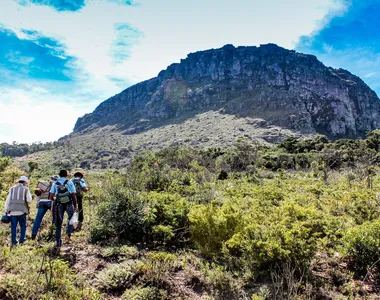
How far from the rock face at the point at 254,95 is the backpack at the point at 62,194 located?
99.2 metres

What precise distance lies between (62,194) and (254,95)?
128300 millimetres

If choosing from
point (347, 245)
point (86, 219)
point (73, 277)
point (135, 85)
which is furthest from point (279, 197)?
point (135, 85)

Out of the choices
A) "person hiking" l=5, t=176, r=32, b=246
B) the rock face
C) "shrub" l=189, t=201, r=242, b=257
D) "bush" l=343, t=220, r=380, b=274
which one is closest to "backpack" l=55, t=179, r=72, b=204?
"person hiking" l=5, t=176, r=32, b=246

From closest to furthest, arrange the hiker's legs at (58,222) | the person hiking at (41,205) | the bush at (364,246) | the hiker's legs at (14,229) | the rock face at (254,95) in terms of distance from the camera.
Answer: the bush at (364,246) → the hiker's legs at (58,222) → the hiker's legs at (14,229) → the person hiking at (41,205) → the rock face at (254,95)

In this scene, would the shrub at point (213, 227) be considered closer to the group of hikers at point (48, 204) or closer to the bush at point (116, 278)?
the bush at point (116, 278)

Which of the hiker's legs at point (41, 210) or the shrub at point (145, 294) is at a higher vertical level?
the hiker's legs at point (41, 210)

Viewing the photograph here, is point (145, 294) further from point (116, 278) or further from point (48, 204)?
point (48, 204)

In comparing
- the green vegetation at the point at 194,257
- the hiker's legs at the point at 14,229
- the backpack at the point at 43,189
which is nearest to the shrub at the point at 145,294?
the green vegetation at the point at 194,257

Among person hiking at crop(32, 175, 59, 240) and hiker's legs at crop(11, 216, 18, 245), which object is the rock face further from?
hiker's legs at crop(11, 216, 18, 245)

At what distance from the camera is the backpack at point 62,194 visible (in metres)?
5.39

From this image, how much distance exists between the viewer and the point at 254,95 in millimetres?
125375

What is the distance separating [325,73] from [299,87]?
82.7 ft

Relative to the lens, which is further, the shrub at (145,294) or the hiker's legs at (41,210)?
the hiker's legs at (41,210)

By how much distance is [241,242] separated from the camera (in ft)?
15.2
